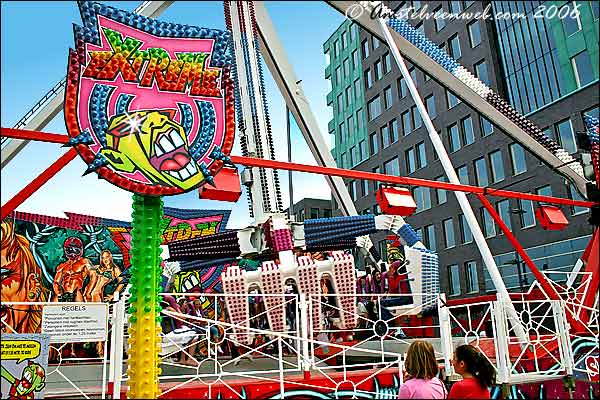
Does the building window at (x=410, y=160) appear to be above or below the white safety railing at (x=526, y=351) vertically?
above

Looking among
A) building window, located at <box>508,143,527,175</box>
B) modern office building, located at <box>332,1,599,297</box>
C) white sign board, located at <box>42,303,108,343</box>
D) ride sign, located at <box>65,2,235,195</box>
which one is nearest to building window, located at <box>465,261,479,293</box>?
modern office building, located at <box>332,1,599,297</box>

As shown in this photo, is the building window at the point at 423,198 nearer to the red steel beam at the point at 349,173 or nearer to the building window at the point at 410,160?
the building window at the point at 410,160

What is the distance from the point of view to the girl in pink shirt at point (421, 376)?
354 centimetres

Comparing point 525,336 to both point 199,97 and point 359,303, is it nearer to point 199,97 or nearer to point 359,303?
point 359,303

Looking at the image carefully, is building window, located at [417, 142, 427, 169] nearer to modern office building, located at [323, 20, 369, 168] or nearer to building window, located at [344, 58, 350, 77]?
modern office building, located at [323, 20, 369, 168]

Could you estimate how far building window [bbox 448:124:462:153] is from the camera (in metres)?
31.6

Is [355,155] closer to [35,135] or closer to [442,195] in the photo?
[442,195]

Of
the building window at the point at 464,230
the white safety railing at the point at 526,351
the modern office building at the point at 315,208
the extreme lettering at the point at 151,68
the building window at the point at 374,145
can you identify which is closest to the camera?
the extreme lettering at the point at 151,68

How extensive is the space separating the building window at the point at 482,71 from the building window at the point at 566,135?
19.3 ft

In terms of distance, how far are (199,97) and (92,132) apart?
1134mm

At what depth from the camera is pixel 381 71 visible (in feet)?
121

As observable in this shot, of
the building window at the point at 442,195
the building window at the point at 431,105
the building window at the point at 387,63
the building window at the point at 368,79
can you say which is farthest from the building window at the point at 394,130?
the building window at the point at 442,195

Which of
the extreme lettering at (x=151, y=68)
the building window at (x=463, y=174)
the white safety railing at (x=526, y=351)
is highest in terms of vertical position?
the building window at (x=463, y=174)

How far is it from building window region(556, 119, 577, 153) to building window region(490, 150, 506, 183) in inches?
173
